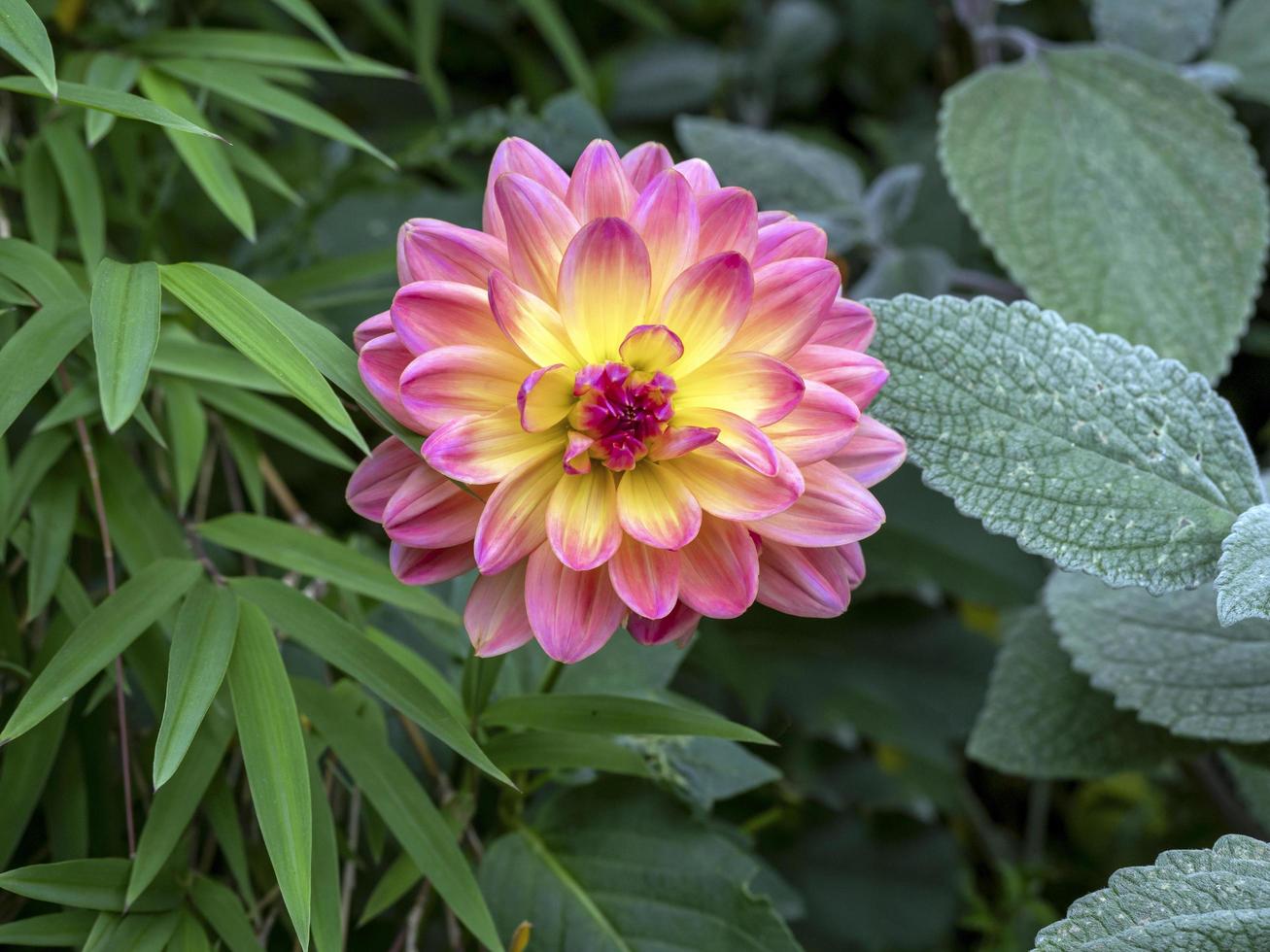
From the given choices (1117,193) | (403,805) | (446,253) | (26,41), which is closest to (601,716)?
(403,805)

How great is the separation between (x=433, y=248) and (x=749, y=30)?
0.74m

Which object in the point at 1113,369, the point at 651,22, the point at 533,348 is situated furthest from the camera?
the point at 651,22

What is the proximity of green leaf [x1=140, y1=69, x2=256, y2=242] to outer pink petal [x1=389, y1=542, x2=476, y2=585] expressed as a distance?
18cm

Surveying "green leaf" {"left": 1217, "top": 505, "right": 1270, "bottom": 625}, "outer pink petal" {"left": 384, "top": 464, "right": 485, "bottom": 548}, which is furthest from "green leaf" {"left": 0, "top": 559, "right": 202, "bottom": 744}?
"green leaf" {"left": 1217, "top": 505, "right": 1270, "bottom": 625}

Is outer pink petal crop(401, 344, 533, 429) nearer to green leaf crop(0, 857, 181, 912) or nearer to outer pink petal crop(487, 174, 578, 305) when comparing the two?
outer pink petal crop(487, 174, 578, 305)

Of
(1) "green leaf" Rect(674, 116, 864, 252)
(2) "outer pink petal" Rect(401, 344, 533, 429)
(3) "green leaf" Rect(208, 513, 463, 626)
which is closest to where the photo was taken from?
(2) "outer pink petal" Rect(401, 344, 533, 429)

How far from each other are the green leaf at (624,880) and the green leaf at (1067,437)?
0.19 meters

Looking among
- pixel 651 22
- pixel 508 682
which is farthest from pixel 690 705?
pixel 651 22

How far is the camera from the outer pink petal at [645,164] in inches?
14.6

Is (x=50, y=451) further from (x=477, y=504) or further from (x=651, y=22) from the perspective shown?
(x=651, y=22)

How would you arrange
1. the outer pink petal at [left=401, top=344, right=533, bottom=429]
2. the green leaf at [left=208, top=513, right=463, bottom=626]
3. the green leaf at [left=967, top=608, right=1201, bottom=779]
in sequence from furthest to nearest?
the green leaf at [left=967, top=608, right=1201, bottom=779]
the green leaf at [left=208, top=513, right=463, bottom=626]
the outer pink petal at [left=401, top=344, right=533, bottom=429]

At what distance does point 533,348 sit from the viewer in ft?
1.09

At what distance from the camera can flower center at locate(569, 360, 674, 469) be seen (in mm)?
331

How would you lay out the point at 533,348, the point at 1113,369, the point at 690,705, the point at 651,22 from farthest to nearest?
the point at 651,22 < the point at 690,705 < the point at 1113,369 < the point at 533,348
